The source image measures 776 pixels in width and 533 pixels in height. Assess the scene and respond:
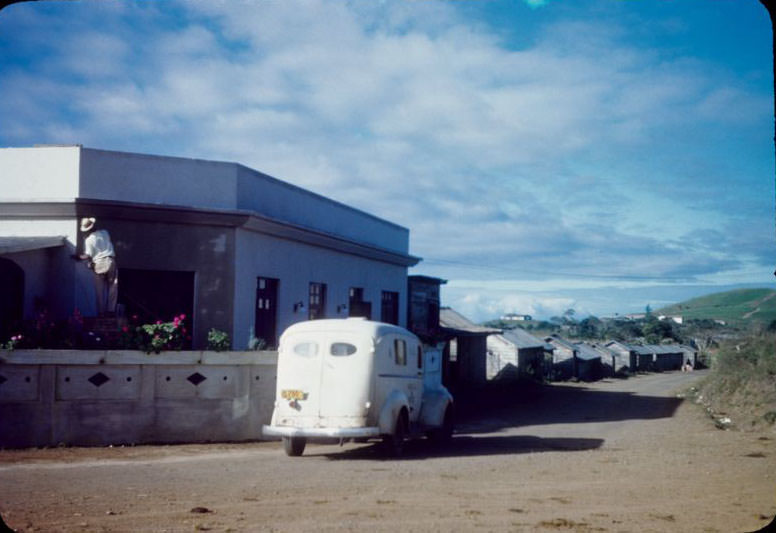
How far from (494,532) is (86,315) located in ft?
40.0

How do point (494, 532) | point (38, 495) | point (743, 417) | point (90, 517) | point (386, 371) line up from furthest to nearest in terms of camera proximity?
point (743, 417)
point (386, 371)
point (38, 495)
point (90, 517)
point (494, 532)

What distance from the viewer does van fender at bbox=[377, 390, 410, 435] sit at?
44.9 ft

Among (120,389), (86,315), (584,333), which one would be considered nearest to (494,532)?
(120,389)

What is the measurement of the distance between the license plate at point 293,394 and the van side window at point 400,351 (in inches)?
80.4

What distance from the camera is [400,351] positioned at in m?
15.1

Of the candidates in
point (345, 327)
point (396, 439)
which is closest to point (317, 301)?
point (345, 327)

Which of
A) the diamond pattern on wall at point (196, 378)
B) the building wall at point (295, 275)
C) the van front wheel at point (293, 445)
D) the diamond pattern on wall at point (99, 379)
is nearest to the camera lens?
the van front wheel at point (293, 445)

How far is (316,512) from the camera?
8727mm

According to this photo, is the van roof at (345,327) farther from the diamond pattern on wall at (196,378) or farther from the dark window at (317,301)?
the dark window at (317,301)

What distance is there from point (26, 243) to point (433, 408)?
29.6 ft

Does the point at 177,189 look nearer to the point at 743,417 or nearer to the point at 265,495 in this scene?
the point at 265,495

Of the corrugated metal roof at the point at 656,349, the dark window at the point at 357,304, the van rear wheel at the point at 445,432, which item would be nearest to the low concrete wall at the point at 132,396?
the van rear wheel at the point at 445,432

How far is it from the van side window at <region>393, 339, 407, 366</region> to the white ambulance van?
20 mm

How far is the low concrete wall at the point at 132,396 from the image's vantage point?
1440cm
